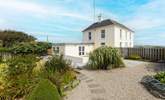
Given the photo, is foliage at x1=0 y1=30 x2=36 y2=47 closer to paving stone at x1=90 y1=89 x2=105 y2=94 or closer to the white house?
the white house

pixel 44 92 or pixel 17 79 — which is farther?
pixel 17 79

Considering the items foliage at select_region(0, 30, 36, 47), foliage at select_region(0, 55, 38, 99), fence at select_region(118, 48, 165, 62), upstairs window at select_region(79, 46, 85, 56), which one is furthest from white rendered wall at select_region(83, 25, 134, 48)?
foliage at select_region(0, 55, 38, 99)

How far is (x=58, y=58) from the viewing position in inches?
413

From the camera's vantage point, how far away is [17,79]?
7.63m

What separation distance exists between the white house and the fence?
5.32m

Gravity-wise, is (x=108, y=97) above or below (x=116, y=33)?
below

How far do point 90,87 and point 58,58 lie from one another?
3.13 m

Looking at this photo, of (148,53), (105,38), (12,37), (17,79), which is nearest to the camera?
(17,79)

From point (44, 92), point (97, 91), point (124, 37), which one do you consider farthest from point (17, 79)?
point (124, 37)

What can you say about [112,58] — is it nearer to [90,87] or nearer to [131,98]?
[90,87]

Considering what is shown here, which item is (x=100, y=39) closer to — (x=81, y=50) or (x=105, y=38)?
(x=105, y=38)

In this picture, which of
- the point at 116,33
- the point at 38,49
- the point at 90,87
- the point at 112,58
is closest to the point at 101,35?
the point at 116,33

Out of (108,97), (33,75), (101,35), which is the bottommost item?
(108,97)

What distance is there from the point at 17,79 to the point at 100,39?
78.7 ft
